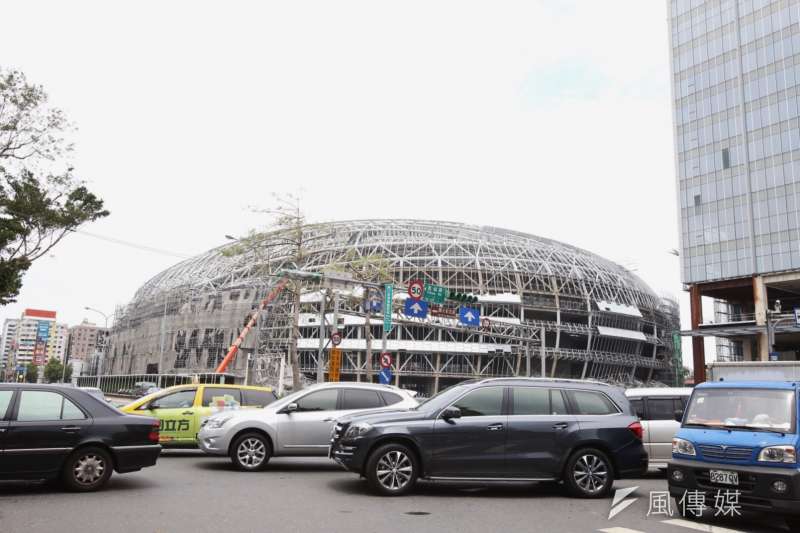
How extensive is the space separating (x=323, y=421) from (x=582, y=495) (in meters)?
4.99

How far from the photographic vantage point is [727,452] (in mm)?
8008

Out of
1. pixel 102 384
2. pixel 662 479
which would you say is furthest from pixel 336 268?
pixel 102 384

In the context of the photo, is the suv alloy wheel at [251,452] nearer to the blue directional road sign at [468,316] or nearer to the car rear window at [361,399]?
the car rear window at [361,399]

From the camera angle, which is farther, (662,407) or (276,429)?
(662,407)

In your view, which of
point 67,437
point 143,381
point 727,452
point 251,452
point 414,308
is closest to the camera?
point 727,452

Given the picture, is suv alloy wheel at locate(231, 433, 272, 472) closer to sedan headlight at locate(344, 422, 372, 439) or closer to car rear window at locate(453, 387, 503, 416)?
sedan headlight at locate(344, 422, 372, 439)

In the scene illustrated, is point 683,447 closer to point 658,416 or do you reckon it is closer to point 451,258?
point 658,416

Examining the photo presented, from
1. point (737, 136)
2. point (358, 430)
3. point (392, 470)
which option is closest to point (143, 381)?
point (737, 136)

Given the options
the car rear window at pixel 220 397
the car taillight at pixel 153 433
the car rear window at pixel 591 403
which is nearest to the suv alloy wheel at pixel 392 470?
the car rear window at pixel 591 403

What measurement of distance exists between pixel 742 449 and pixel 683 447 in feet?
2.70

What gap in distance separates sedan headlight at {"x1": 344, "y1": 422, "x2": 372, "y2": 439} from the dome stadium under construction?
41.4 m

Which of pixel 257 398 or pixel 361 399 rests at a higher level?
pixel 361 399

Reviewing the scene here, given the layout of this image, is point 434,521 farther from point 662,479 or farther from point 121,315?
point 121,315

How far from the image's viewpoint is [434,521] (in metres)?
7.75
